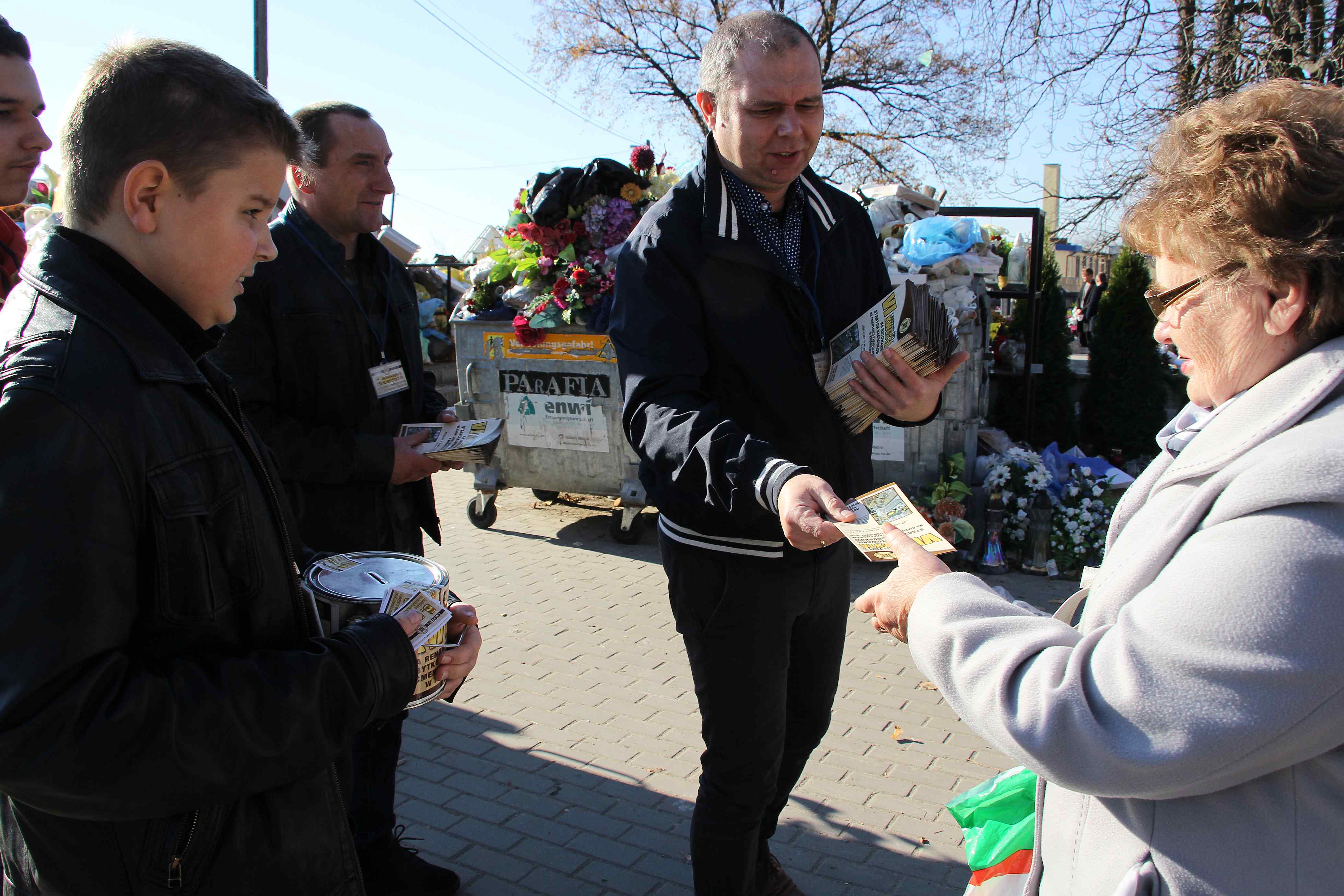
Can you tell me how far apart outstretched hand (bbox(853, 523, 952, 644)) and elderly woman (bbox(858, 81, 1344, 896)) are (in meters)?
0.11

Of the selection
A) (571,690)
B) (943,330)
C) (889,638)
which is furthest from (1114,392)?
(943,330)

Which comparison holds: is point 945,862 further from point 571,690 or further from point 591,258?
point 591,258

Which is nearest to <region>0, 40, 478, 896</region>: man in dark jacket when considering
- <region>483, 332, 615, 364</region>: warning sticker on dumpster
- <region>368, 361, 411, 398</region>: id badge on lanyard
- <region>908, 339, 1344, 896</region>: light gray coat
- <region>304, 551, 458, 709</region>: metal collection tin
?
<region>304, 551, 458, 709</region>: metal collection tin

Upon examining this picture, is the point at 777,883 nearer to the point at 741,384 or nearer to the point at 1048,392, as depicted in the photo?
the point at 741,384

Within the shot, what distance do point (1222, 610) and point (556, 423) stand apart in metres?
6.19

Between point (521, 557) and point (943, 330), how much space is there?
16.4 feet

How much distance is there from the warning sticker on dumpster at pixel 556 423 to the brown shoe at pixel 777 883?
4.31 meters

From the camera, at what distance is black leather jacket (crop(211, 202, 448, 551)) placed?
2730 millimetres

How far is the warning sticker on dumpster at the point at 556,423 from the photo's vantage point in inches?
274

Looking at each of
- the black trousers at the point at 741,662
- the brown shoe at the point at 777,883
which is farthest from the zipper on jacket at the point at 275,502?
the brown shoe at the point at 777,883

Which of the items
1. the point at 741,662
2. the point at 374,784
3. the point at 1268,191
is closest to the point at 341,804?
the point at 741,662

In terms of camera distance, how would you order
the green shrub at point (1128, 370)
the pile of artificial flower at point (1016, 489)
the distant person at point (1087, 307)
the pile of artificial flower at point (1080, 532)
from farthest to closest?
the distant person at point (1087, 307), the green shrub at point (1128, 370), the pile of artificial flower at point (1016, 489), the pile of artificial flower at point (1080, 532)

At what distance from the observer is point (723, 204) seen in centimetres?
243

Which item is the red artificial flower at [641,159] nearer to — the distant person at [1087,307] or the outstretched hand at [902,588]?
the outstretched hand at [902,588]
